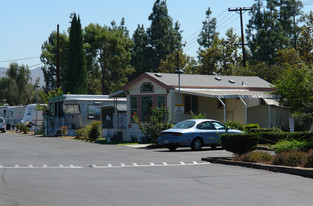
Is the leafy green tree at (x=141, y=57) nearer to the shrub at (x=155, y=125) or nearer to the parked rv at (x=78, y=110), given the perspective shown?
the parked rv at (x=78, y=110)

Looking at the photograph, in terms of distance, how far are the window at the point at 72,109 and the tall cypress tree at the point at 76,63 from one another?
1804 cm

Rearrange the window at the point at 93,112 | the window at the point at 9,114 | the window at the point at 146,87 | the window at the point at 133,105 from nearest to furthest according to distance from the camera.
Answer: the window at the point at 146,87 → the window at the point at 133,105 → the window at the point at 93,112 → the window at the point at 9,114

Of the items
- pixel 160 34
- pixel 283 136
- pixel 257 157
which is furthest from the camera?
pixel 160 34

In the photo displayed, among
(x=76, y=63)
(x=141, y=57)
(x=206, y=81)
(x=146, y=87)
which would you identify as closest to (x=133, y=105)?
(x=146, y=87)

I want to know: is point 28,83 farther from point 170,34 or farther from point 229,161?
point 229,161

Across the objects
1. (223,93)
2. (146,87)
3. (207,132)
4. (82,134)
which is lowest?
(82,134)

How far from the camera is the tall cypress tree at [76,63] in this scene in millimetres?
61156

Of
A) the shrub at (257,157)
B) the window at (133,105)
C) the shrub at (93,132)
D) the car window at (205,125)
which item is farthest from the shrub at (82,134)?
the shrub at (257,157)

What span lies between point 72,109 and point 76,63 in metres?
19.0

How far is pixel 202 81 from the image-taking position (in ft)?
118

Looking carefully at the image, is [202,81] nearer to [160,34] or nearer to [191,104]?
[191,104]

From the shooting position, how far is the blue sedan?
23641 millimetres

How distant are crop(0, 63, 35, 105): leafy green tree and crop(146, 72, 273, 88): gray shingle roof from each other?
194ft

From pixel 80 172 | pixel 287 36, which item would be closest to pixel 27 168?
pixel 80 172
